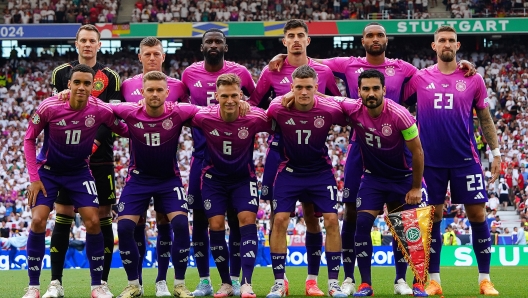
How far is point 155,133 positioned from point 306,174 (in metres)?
1.82

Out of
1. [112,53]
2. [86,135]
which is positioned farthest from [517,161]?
[86,135]

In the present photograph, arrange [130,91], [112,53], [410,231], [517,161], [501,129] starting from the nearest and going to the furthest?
[410,231] < [130,91] < [517,161] < [501,129] < [112,53]

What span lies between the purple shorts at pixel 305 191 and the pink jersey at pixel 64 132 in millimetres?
2174

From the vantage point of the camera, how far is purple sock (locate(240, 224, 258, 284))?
8812mm

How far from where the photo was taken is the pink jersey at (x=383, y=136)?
8.87 meters

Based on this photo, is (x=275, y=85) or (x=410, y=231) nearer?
(x=410, y=231)

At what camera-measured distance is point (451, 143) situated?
9500 mm

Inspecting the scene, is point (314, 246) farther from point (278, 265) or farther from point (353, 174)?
point (353, 174)

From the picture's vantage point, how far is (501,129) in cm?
3067

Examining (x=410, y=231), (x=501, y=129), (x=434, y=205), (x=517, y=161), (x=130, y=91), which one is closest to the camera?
(x=410, y=231)

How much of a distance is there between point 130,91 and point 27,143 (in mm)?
1715

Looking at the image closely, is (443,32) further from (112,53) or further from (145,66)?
(112,53)

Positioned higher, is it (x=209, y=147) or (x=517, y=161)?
(x=209, y=147)

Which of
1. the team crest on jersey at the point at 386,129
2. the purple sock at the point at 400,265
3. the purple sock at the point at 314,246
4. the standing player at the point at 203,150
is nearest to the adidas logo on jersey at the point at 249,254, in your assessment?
the standing player at the point at 203,150
